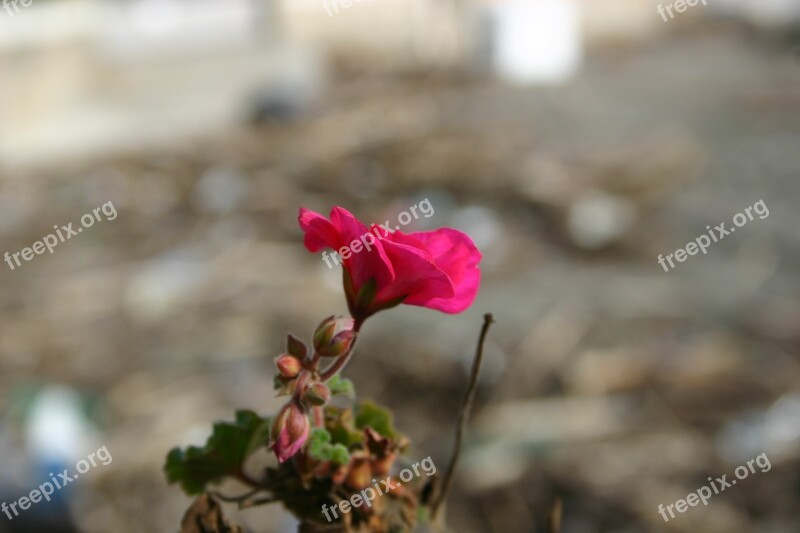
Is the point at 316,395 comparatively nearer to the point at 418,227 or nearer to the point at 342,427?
the point at 342,427

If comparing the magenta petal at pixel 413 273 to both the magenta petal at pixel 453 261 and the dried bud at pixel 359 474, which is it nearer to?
the magenta petal at pixel 453 261

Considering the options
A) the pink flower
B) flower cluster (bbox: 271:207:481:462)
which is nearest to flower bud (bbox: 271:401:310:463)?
flower cluster (bbox: 271:207:481:462)

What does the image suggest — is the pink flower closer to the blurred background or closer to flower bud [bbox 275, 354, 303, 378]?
flower bud [bbox 275, 354, 303, 378]

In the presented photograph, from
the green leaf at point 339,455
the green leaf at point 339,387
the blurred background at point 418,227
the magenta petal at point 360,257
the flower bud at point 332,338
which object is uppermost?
the blurred background at point 418,227

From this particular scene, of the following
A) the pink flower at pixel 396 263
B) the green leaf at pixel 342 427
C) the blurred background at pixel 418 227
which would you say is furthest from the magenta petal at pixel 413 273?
the blurred background at pixel 418 227

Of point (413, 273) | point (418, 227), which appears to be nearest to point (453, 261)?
point (413, 273)

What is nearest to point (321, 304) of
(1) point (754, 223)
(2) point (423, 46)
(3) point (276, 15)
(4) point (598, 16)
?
(1) point (754, 223)
